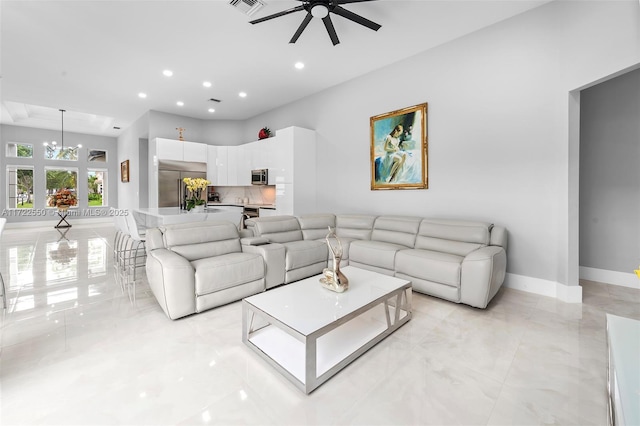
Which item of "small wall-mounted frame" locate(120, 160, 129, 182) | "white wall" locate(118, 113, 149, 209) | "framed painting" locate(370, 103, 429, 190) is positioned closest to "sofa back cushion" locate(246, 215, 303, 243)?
"framed painting" locate(370, 103, 429, 190)

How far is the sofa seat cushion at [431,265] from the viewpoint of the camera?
283 centimetres

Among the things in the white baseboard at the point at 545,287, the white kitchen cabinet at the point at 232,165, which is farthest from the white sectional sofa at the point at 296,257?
the white kitchen cabinet at the point at 232,165

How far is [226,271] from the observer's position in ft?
9.04

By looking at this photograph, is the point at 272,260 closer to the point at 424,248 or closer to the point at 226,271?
the point at 226,271

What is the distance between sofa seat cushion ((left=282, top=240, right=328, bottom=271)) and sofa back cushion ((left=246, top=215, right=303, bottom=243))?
0.18 m

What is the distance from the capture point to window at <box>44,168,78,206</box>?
9.30 meters

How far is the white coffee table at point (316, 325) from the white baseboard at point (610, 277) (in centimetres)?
293

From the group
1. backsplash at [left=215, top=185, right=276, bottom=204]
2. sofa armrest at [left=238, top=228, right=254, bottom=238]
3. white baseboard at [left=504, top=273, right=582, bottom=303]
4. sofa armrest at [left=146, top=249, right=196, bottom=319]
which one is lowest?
white baseboard at [left=504, top=273, right=582, bottom=303]

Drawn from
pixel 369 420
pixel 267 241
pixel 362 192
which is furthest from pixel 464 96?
pixel 369 420

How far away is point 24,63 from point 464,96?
663 centimetres

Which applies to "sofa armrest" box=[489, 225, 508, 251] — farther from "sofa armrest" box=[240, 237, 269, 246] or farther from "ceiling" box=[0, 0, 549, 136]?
"sofa armrest" box=[240, 237, 269, 246]

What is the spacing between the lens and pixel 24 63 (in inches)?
172

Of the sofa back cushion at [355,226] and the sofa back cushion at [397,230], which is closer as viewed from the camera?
the sofa back cushion at [397,230]

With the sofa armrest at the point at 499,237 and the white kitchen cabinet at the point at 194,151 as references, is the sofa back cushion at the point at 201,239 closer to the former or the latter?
the sofa armrest at the point at 499,237
